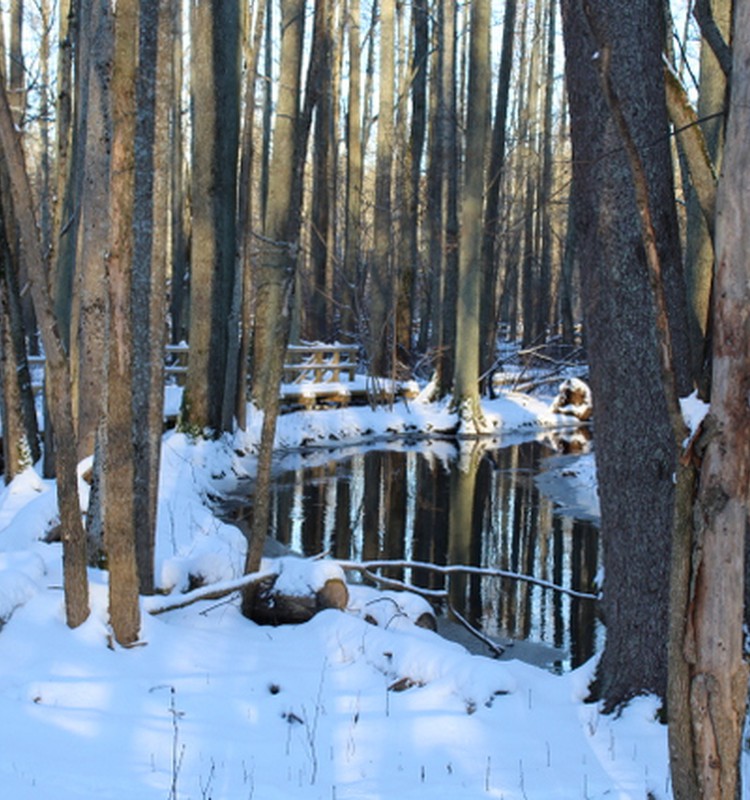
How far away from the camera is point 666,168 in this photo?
4.39 meters

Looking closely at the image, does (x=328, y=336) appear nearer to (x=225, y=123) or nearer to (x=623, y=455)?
(x=225, y=123)

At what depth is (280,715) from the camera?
14.4 ft

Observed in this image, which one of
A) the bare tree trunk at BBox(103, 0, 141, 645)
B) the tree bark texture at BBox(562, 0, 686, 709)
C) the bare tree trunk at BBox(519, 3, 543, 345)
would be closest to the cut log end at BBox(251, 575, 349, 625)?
the bare tree trunk at BBox(103, 0, 141, 645)

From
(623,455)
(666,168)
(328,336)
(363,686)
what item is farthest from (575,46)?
(328,336)

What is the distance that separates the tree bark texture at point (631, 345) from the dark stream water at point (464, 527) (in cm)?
244

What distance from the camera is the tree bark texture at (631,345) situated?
13.9 feet

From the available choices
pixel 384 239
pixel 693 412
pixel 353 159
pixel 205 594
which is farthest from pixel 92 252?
pixel 353 159

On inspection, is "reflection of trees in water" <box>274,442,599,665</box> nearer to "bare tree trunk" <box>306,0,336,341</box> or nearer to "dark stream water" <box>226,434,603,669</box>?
"dark stream water" <box>226,434,603,669</box>

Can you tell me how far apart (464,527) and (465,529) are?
0.36ft

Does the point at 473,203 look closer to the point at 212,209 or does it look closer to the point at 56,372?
the point at 212,209

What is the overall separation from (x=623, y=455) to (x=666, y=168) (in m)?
1.34

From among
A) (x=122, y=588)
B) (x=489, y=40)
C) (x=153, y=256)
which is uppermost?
(x=489, y=40)

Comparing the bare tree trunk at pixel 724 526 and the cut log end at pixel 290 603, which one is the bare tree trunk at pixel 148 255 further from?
the bare tree trunk at pixel 724 526

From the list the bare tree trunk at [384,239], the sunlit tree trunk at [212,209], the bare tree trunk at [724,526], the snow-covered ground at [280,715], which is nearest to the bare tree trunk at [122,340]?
the snow-covered ground at [280,715]
